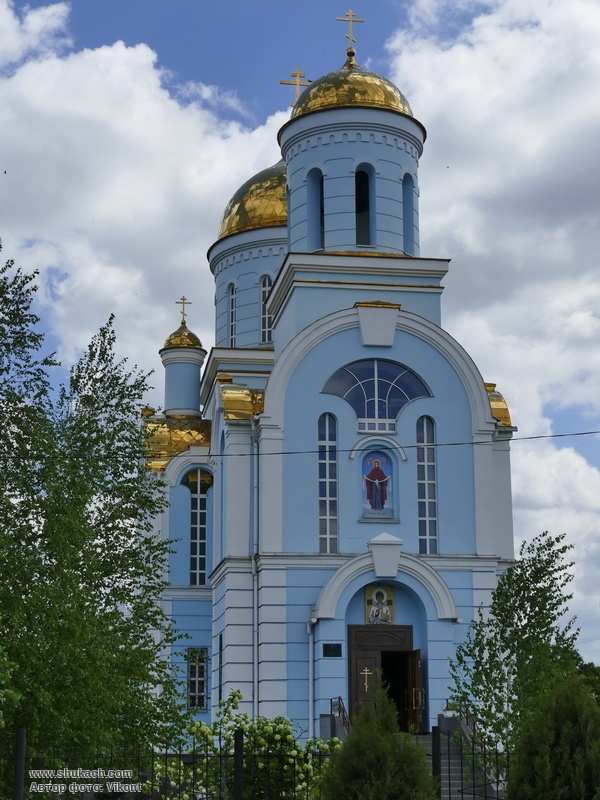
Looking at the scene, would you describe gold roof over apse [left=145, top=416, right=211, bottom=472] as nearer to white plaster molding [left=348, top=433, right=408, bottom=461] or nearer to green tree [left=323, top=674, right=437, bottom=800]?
white plaster molding [left=348, top=433, right=408, bottom=461]

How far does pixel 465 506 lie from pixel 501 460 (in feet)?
5.79

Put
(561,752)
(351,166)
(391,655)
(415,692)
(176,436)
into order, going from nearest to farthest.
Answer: (561,752) < (415,692) < (391,655) < (351,166) < (176,436)

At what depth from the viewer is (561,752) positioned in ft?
28.8

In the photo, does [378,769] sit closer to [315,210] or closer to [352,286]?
[352,286]

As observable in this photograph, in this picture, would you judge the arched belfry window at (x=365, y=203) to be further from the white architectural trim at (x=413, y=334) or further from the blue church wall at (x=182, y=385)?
the blue church wall at (x=182, y=385)

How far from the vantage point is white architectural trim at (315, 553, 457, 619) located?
18.4m

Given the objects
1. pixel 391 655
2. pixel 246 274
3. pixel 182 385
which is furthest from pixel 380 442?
pixel 182 385

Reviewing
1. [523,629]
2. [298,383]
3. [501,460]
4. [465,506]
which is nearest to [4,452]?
[523,629]

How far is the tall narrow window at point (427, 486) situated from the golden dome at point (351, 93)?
5809 mm

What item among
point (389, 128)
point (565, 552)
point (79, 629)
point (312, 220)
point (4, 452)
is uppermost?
point (389, 128)

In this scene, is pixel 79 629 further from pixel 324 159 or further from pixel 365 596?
pixel 324 159

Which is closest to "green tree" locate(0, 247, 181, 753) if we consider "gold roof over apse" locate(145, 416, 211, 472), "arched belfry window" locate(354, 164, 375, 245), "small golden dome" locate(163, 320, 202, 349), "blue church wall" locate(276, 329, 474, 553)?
"blue church wall" locate(276, 329, 474, 553)

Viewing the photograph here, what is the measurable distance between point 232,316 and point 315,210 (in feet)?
21.7

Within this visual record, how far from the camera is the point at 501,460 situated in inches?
824
